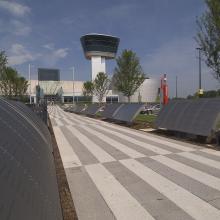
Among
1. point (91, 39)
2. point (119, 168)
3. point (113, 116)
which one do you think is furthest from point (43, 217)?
point (91, 39)

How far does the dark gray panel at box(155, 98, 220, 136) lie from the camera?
11.7 meters

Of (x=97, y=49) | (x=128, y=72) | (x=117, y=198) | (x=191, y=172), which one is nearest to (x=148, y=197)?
(x=117, y=198)

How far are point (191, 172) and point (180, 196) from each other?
72.3 inches

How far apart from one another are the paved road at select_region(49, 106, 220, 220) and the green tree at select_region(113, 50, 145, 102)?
1999 centimetres

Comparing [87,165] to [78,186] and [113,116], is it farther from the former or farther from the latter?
[113,116]

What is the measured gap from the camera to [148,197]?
18.7ft

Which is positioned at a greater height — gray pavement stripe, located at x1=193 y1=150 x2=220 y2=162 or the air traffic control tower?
the air traffic control tower

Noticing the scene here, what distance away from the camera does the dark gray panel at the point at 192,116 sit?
11.7m

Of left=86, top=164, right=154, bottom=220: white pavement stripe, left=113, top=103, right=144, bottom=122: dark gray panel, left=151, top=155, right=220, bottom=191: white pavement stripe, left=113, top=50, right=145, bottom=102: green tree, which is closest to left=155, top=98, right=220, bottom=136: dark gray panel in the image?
left=113, top=103, right=144, bottom=122: dark gray panel

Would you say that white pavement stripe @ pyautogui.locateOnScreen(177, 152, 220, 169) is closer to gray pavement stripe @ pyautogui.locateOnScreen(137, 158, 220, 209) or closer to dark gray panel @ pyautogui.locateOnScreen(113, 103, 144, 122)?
gray pavement stripe @ pyautogui.locateOnScreen(137, 158, 220, 209)

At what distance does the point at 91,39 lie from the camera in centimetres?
12200

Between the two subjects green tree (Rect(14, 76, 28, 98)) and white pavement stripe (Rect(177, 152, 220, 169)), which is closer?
white pavement stripe (Rect(177, 152, 220, 169))

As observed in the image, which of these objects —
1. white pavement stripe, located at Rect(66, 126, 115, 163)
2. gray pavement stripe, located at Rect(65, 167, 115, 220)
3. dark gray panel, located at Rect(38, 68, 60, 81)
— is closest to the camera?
gray pavement stripe, located at Rect(65, 167, 115, 220)

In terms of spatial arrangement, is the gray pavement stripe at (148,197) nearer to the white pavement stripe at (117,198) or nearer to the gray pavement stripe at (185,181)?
the white pavement stripe at (117,198)
